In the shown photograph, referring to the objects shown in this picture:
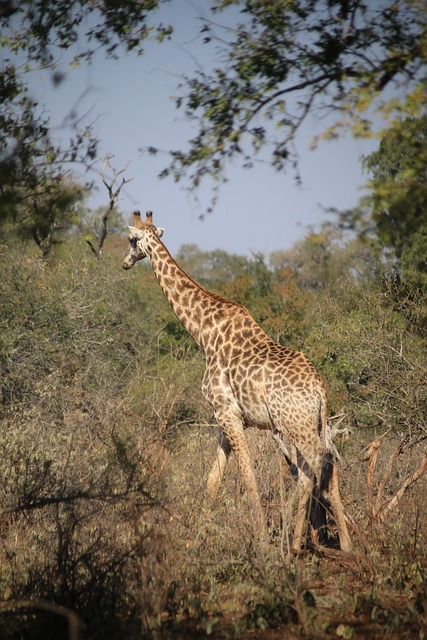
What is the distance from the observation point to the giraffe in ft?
23.5

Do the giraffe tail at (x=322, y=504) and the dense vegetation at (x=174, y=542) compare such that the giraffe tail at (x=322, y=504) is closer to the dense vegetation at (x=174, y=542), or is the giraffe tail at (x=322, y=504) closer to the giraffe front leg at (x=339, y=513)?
the giraffe front leg at (x=339, y=513)

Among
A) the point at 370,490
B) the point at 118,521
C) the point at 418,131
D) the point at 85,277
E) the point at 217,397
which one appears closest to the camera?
the point at 418,131

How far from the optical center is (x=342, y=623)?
520 cm

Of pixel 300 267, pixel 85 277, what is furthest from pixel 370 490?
pixel 300 267

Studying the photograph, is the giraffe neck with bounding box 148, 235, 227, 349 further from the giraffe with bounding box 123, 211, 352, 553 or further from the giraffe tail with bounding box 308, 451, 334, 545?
the giraffe tail with bounding box 308, 451, 334, 545

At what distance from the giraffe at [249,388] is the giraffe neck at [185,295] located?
0.04 ft

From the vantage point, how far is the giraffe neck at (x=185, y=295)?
8766 mm

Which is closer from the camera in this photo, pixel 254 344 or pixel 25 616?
pixel 25 616

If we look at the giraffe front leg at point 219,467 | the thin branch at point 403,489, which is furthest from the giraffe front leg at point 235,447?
the thin branch at point 403,489

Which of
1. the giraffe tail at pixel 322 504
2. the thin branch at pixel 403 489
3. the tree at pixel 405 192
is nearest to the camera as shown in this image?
the tree at pixel 405 192

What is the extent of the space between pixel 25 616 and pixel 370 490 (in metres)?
3.12

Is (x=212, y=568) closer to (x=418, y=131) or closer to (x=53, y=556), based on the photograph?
(x=53, y=556)

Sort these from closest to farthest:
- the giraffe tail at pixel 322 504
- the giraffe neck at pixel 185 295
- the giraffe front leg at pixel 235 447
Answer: the giraffe tail at pixel 322 504, the giraffe front leg at pixel 235 447, the giraffe neck at pixel 185 295

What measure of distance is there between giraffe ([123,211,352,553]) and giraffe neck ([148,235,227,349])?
0.01 meters
